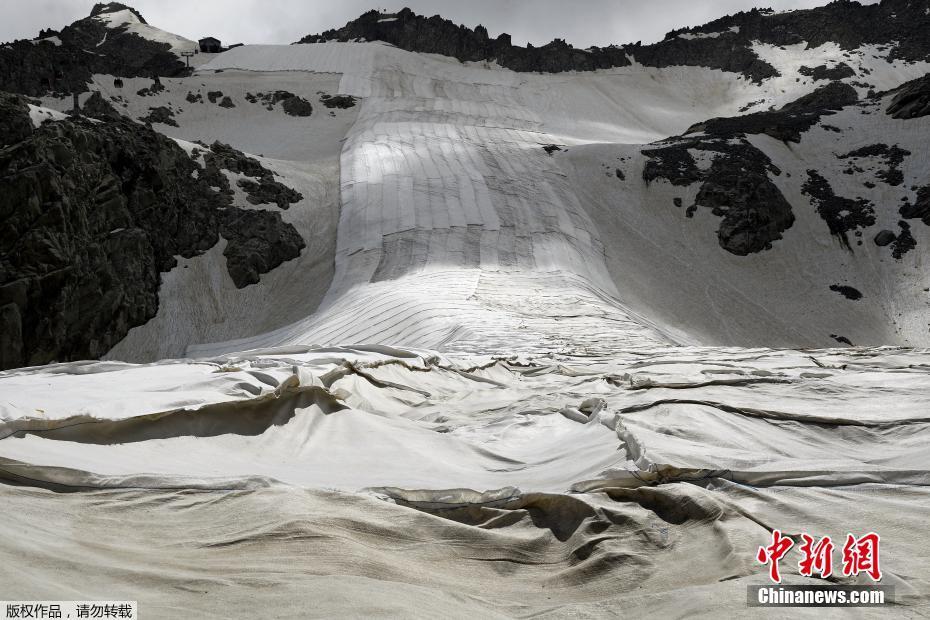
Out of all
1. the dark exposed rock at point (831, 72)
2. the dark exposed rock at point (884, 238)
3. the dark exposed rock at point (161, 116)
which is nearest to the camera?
the dark exposed rock at point (884, 238)

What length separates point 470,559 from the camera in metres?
2.52

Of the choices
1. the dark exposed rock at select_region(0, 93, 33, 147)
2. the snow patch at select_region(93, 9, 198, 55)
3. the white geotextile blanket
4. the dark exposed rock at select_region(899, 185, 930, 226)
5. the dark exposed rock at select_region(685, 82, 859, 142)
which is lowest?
the white geotextile blanket

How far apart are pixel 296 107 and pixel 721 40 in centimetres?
3192

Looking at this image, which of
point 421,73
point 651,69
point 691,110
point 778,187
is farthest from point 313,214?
point 651,69

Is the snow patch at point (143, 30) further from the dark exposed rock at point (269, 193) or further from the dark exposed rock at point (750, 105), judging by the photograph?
the dark exposed rock at point (750, 105)

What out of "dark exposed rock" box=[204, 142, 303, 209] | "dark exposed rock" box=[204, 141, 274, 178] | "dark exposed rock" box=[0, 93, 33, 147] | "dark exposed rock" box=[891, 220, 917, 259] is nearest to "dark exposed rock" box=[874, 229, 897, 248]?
"dark exposed rock" box=[891, 220, 917, 259]

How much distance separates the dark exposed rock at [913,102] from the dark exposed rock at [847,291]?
392 inches

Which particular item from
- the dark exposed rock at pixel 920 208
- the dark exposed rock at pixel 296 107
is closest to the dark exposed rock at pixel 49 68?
the dark exposed rock at pixel 296 107

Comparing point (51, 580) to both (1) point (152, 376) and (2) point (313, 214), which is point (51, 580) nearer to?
(1) point (152, 376)

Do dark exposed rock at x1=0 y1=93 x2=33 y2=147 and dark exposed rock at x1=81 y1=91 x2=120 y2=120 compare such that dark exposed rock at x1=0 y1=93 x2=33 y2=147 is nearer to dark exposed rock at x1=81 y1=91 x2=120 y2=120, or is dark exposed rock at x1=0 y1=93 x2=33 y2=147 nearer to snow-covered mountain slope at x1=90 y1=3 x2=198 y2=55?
dark exposed rock at x1=81 y1=91 x2=120 y2=120

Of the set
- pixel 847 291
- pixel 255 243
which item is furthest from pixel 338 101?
pixel 847 291

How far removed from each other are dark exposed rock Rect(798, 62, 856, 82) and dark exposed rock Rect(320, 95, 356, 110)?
29.2 m

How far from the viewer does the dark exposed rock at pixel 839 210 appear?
954 inches

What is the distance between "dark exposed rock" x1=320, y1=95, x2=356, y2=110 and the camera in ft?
121
